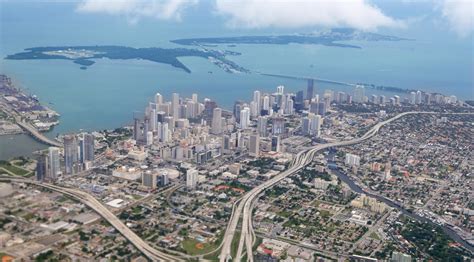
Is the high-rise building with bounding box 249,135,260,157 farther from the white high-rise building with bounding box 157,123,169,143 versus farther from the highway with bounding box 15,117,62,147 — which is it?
the highway with bounding box 15,117,62,147

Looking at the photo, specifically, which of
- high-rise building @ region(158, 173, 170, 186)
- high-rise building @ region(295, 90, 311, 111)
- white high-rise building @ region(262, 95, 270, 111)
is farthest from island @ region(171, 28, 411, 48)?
high-rise building @ region(158, 173, 170, 186)

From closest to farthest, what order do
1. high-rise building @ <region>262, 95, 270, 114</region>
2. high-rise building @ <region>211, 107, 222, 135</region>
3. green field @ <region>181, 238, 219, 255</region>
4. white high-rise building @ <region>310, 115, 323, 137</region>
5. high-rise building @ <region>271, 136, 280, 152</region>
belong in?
1. green field @ <region>181, 238, 219, 255</region>
2. high-rise building @ <region>271, 136, 280, 152</region>
3. high-rise building @ <region>211, 107, 222, 135</region>
4. white high-rise building @ <region>310, 115, 323, 137</region>
5. high-rise building @ <region>262, 95, 270, 114</region>

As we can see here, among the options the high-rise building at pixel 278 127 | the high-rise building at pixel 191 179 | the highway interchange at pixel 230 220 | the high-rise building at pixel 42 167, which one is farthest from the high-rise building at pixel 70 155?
the high-rise building at pixel 278 127

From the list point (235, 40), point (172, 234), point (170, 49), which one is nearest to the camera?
point (172, 234)

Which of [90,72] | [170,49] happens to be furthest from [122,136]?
[170,49]

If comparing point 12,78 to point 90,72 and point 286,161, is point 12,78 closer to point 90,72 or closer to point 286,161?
point 90,72

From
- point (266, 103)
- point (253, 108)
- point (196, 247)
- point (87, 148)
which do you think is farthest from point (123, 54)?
point (196, 247)

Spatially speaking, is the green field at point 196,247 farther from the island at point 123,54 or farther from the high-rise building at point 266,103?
the island at point 123,54
